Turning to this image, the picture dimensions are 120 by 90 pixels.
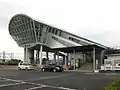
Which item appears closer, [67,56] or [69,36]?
[69,36]

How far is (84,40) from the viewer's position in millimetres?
67938

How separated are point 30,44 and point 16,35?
701cm

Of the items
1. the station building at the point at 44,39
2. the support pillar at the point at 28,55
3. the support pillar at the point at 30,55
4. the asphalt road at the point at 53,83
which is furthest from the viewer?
the support pillar at the point at 30,55

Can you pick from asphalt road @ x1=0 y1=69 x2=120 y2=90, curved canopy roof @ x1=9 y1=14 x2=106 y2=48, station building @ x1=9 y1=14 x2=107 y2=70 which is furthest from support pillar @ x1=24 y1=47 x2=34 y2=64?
asphalt road @ x1=0 y1=69 x2=120 y2=90

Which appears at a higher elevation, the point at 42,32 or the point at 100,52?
the point at 42,32

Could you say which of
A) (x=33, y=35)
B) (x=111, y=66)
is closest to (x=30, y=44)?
(x=33, y=35)

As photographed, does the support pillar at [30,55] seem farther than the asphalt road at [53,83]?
Yes

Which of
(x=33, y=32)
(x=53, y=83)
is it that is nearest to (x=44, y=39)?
(x=33, y=32)

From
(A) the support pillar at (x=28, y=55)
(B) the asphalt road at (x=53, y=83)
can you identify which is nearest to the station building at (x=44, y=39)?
(A) the support pillar at (x=28, y=55)

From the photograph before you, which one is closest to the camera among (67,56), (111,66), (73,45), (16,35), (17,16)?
(111,66)

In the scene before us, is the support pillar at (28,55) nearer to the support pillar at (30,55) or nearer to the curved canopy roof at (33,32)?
the support pillar at (30,55)

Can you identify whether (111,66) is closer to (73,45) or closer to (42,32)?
(73,45)

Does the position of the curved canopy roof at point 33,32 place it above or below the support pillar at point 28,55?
above

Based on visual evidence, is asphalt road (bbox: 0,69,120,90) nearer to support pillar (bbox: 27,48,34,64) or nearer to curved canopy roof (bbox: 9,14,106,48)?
curved canopy roof (bbox: 9,14,106,48)
